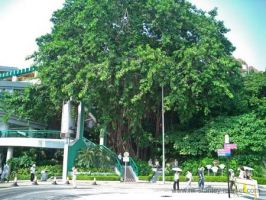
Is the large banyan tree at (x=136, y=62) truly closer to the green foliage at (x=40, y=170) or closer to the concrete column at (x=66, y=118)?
the concrete column at (x=66, y=118)

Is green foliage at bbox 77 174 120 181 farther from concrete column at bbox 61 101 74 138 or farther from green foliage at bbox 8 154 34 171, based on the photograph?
green foliage at bbox 8 154 34 171

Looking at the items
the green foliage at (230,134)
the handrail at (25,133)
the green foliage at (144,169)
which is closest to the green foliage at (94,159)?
the green foliage at (144,169)

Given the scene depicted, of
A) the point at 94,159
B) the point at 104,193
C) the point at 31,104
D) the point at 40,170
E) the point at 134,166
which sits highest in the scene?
the point at 31,104

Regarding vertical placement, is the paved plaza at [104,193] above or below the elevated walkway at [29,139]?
below

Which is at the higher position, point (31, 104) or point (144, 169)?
point (31, 104)

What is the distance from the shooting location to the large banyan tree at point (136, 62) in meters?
29.8

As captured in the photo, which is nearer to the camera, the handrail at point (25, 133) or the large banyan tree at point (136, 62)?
the large banyan tree at point (136, 62)

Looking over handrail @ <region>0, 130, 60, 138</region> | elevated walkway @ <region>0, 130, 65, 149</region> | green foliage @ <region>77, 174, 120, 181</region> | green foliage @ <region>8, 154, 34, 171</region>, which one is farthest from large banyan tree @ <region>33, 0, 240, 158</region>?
green foliage @ <region>8, 154, 34, 171</region>

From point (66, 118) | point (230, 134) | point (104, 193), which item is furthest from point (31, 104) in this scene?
point (104, 193)

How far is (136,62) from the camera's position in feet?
96.7

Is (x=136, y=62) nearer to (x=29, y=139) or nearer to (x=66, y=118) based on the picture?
(x=66, y=118)

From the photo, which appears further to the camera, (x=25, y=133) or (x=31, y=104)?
(x=31, y=104)

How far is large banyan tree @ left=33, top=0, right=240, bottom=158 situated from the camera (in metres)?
29.8

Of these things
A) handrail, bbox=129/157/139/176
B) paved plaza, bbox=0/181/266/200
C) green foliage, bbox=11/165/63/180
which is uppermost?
handrail, bbox=129/157/139/176
